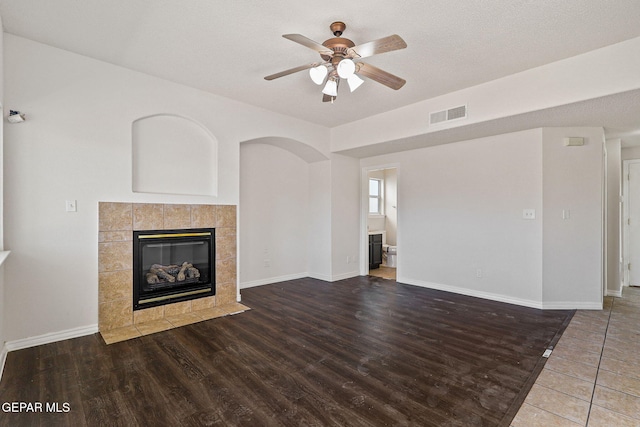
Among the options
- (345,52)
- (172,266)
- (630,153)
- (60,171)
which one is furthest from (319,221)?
(630,153)

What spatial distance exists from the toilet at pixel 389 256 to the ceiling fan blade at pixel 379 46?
5294mm

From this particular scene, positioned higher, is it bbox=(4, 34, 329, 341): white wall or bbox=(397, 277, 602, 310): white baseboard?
bbox=(4, 34, 329, 341): white wall

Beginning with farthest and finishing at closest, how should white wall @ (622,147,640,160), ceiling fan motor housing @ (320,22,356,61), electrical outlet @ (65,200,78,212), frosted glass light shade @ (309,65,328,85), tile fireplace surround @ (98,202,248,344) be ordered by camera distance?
1. white wall @ (622,147,640,160)
2. tile fireplace surround @ (98,202,248,344)
3. electrical outlet @ (65,200,78,212)
4. frosted glass light shade @ (309,65,328,85)
5. ceiling fan motor housing @ (320,22,356,61)

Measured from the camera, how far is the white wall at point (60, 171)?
284 centimetres

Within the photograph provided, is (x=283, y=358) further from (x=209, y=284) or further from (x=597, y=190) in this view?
(x=597, y=190)

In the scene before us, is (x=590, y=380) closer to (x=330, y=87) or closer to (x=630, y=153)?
(x=330, y=87)

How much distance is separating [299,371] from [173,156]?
9.64 ft

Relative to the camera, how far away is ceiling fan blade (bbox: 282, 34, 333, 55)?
7.06ft

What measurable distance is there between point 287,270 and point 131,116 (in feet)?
11.4

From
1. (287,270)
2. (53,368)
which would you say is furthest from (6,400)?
(287,270)

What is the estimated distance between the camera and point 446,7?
236cm

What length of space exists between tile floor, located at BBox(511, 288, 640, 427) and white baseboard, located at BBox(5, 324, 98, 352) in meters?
3.80

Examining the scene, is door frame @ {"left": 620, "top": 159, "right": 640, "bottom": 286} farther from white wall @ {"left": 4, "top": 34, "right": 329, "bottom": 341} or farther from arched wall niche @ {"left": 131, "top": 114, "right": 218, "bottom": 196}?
white wall @ {"left": 4, "top": 34, "right": 329, "bottom": 341}

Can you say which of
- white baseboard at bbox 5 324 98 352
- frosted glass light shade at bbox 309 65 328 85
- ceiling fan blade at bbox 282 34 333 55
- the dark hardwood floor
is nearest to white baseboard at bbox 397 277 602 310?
the dark hardwood floor
